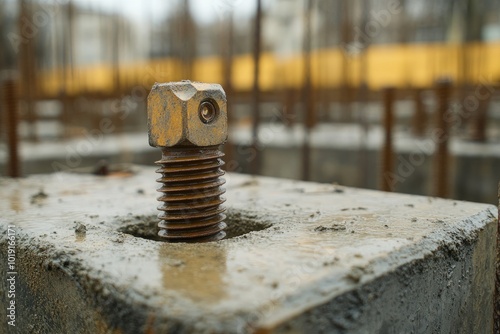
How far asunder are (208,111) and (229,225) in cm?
57

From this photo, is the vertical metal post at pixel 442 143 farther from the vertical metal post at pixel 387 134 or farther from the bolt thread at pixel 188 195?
the bolt thread at pixel 188 195

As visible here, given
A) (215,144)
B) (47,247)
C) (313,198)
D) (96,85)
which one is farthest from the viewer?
(96,85)

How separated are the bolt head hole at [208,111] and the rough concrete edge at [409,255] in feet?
2.45

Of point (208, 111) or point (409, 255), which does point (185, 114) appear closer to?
point (208, 111)

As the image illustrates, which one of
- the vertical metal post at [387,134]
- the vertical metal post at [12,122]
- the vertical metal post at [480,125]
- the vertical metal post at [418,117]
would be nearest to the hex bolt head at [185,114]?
the vertical metal post at [12,122]

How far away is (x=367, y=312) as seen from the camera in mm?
1443

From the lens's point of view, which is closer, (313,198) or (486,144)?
(313,198)

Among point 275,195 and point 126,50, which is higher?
point 126,50

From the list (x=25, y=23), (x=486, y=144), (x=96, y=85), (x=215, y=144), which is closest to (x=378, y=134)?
(x=486, y=144)

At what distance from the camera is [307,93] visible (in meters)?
6.06

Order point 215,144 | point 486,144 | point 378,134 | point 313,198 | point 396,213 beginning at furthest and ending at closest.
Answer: point 378,134 → point 486,144 → point 313,198 → point 396,213 → point 215,144

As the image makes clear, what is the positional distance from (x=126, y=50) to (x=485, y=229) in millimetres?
15908

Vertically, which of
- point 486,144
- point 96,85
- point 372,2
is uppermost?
point 372,2

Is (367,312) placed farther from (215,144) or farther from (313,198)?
(313,198)
